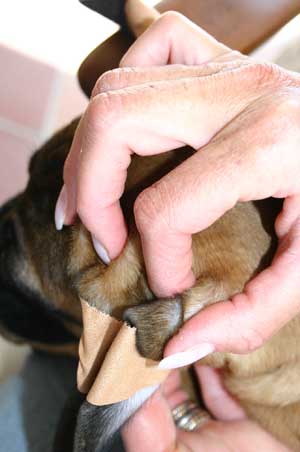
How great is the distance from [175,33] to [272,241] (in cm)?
33

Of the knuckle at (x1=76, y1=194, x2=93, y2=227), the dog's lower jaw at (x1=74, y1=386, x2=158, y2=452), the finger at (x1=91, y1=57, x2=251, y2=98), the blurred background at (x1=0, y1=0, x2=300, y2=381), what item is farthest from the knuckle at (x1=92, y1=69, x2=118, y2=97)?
the blurred background at (x1=0, y1=0, x2=300, y2=381)

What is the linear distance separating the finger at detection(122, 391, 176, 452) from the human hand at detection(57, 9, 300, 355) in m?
0.29

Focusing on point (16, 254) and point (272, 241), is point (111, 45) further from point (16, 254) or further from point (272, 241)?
point (272, 241)

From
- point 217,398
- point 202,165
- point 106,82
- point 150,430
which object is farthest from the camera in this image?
point 217,398

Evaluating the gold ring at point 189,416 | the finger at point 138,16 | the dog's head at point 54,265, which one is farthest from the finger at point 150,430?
the finger at point 138,16

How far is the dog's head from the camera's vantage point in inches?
33.8

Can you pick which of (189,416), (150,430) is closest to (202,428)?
(189,416)

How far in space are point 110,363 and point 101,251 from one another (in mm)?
158

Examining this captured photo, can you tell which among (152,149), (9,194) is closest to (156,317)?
(152,149)

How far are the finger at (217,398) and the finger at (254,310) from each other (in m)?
0.35

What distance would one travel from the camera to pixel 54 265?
3.46 feet

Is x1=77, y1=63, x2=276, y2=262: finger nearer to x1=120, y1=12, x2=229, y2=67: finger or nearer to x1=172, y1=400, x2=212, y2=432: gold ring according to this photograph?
x1=120, y1=12, x2=229, y2=67: finger

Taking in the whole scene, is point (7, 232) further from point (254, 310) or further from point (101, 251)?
point (254, 310)

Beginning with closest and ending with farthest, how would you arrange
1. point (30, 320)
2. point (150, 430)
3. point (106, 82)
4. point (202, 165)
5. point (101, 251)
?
point (202, 165), point (106, 82), point (101, 251), point (150, 430), point (30, 320)
